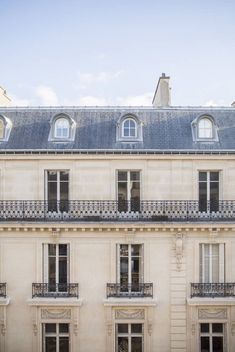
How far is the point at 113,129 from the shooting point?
1822 cm

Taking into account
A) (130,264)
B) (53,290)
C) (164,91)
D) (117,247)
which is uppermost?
(164,91)

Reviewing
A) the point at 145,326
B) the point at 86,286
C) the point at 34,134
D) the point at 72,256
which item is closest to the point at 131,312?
the point at 145,326

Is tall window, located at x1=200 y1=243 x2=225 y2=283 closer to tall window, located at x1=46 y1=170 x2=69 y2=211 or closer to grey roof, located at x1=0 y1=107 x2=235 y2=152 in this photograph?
grey roof, located at x1=0 y1=107 x2=235 y2=152

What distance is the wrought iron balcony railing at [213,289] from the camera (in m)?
16.9

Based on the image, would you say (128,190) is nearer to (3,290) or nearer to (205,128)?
(205,128)

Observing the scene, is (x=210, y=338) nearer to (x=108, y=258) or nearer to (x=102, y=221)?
(x=108, y=258)

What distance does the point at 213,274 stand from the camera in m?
17.2

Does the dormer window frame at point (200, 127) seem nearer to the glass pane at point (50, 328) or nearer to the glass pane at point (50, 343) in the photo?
the glass pane at point (50, 328)

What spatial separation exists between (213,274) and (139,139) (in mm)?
6365

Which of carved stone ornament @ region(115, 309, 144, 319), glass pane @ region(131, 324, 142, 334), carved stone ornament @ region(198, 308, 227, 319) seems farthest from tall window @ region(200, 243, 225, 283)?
glass pane @ region(131, 324, 142, 334)

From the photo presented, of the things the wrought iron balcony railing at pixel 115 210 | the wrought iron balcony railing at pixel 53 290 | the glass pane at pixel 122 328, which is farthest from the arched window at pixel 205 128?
the glass pane at pixel 122 328

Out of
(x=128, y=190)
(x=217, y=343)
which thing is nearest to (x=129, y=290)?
(x=128, y=190)

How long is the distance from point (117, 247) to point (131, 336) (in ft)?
12.1

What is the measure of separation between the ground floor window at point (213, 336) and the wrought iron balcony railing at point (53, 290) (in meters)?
5.44
